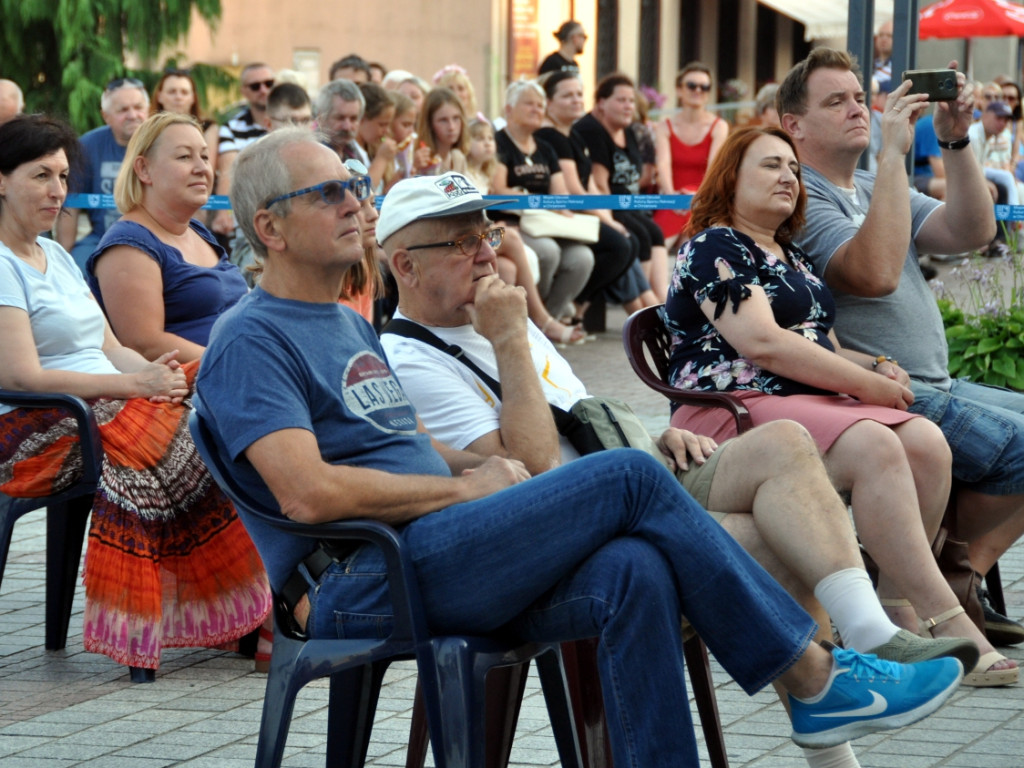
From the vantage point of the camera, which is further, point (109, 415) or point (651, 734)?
point (109, 415)

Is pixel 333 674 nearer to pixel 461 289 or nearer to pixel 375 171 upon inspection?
pixel 461 289

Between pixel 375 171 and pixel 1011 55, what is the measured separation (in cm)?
2110

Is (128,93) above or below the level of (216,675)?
above

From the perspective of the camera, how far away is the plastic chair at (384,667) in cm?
298

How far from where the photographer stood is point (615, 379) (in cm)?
1030

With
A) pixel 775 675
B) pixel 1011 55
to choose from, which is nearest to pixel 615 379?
pixel 775 675

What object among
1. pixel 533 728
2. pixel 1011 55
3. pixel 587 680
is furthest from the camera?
pixel 1011 55

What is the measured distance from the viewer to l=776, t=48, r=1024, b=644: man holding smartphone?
15.5 ft

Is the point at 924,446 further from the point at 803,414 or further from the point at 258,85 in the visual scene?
the point at 258,85

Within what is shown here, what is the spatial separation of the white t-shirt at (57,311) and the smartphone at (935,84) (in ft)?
8.84

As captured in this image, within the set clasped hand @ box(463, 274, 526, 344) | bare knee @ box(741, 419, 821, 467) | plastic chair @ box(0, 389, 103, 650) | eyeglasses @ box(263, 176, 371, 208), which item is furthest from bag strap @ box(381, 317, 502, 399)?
plastic chair @ box(0, 389, 103, 650)

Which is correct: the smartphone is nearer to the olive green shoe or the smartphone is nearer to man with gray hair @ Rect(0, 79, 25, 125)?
the olive green shoe

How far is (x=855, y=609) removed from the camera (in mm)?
3492

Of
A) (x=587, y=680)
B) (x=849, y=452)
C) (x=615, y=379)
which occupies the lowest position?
(x=615, y=379)
